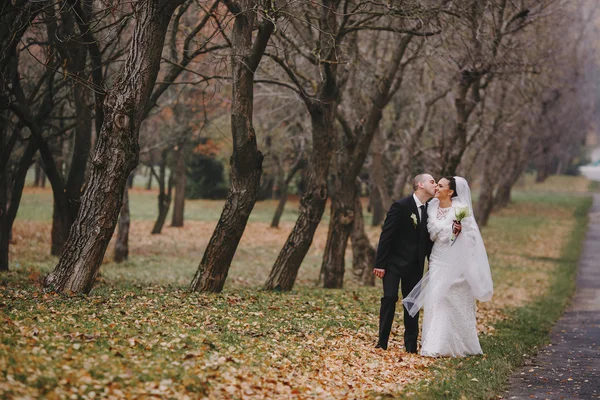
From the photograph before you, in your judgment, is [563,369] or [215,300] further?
[215,300]

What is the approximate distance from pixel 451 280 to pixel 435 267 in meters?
0.27

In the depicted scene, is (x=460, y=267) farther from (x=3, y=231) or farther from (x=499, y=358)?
(x=3, y=231)

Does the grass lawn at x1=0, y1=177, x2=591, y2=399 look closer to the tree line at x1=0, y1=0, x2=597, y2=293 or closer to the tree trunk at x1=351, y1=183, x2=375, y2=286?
the tree line at x1=0, y1=0, x2=597, y2=293

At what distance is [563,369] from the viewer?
9789 millimetres

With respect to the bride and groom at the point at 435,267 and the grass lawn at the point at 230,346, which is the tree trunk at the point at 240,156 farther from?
the bride and groom at the point at 435,267

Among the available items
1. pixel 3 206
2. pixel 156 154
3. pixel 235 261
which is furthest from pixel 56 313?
pixel 156 154

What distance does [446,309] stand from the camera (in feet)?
32.8

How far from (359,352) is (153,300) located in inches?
124

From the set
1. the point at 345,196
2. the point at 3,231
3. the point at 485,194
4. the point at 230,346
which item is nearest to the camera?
the point at 230,346

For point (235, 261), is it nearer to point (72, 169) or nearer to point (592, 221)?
point (72, 169)

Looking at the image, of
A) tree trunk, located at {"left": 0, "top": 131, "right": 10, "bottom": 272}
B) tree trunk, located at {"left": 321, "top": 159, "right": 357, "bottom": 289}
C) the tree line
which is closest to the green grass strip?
tree trunk, located at {"left": 321, "top": 159, "right": 357, "bottom": 289}

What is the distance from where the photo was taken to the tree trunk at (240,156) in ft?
40.5

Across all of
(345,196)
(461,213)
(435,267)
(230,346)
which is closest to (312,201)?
(345,196)

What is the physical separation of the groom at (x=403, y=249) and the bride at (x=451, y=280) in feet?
0.53
